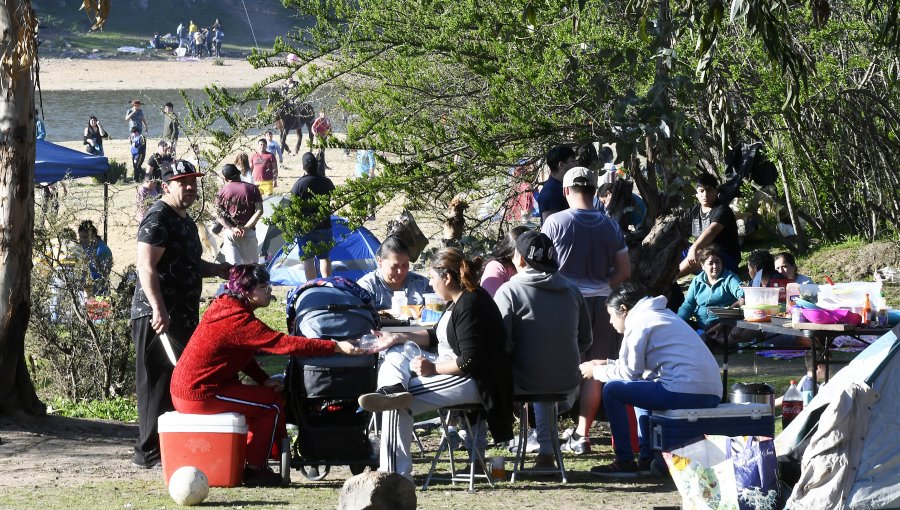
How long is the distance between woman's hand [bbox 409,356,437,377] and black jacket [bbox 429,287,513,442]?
0.15 meters

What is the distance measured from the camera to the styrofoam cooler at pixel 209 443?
6934 millimetres

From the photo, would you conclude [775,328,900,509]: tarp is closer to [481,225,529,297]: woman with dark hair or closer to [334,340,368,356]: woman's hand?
[334,340,368,356]: woman's hand

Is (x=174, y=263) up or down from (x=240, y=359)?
up

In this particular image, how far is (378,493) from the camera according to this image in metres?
5.93

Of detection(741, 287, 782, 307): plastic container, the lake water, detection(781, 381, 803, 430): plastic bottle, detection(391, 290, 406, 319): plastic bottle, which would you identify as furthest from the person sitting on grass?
the lake water

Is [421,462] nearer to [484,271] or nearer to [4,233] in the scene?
[484,271]

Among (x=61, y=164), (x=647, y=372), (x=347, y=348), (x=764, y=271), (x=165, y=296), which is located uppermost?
(x=61, y=164)

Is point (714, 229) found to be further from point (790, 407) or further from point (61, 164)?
point (61, 164)

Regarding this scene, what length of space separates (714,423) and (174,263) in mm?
3174

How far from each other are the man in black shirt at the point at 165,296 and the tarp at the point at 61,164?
7.65 meters

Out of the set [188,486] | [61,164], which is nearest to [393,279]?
[188,486]

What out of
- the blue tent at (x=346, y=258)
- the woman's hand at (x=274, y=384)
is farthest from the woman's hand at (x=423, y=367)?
the blue tent at (x=346, y=258)

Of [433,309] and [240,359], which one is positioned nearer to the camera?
[240,359]

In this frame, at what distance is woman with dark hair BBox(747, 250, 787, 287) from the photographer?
9.69 meters
